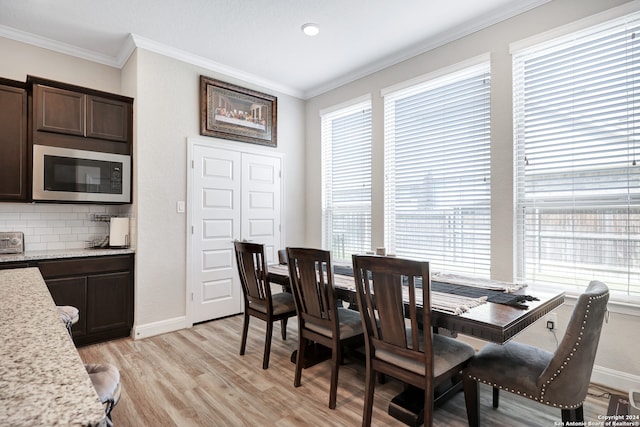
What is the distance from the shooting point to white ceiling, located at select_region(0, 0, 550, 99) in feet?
9.30

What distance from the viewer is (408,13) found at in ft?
9.70

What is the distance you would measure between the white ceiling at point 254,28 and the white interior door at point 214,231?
1.15 metres

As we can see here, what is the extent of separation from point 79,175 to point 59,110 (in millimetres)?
613

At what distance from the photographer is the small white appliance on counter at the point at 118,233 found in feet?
11.2

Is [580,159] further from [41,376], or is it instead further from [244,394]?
[41,376]

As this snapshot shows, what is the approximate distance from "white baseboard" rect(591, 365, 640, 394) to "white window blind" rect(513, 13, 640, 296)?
56cm

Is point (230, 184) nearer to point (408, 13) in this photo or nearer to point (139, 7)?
point (139, 7)

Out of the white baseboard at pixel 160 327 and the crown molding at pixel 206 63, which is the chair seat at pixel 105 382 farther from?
the crown molding at pixel 206 63

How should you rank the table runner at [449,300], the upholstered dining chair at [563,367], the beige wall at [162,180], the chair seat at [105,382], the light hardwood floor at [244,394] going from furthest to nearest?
the beige wall at [162,180]
the light hardwood floor at [244,394]
the table runner at [449,300]
the upholstered dining chair at [563,367]
the chair seat at [105,382]

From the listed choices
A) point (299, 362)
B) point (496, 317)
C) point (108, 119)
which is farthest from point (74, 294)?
point (496, 317)

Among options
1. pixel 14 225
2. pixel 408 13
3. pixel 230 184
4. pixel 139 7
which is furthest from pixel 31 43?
pixel 408 13

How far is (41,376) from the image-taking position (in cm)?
64

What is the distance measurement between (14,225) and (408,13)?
13.7 feet

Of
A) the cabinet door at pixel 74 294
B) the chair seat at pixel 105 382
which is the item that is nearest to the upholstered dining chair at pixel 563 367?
the chair seat at pixel 105 382
